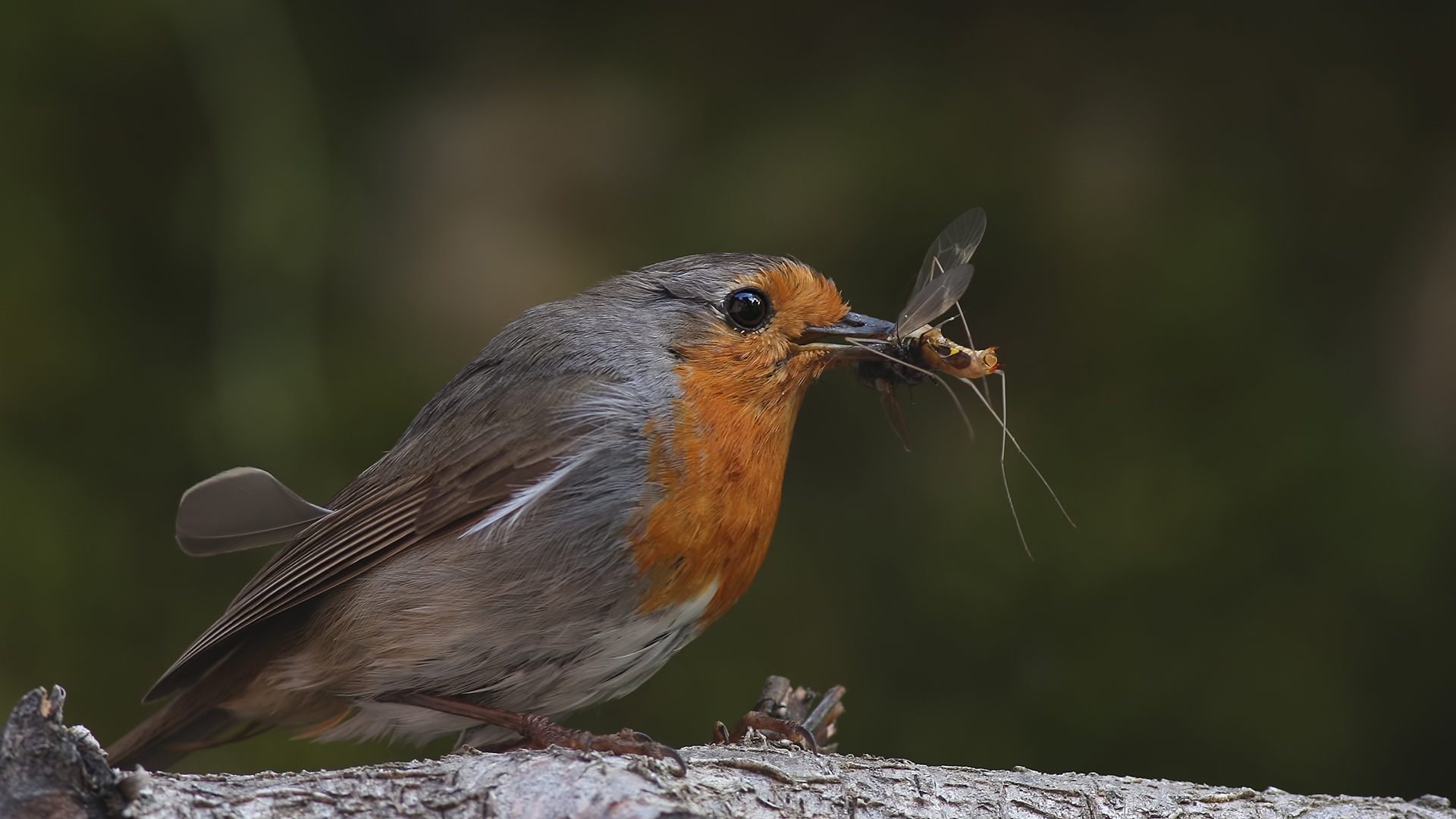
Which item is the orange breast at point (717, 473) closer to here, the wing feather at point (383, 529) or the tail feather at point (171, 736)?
the wing feather at point (383, 529)

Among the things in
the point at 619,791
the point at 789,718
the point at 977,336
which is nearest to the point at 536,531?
the point at 619,791

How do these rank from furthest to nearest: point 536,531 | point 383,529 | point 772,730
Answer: point 772,730
point 383,529
point 536,531

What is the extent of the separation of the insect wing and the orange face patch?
22cm

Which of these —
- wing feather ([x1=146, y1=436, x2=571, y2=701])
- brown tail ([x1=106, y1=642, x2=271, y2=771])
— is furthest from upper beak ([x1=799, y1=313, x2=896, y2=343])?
brown tail ([x1=106, y1=642, x2=271, y2=771])

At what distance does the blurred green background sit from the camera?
3.79 m

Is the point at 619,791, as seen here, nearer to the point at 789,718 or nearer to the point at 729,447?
the point at 729,447

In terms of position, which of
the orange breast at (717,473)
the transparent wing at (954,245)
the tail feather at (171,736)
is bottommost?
the tail feather at (171,736)

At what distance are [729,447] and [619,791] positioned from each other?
85cm

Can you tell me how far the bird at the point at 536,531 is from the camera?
251 cm

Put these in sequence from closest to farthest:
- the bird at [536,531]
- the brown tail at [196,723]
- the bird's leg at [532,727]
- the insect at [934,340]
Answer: the bird's leg at [532,727]
the bird at [536,531]
the insect at [934,340]
the brown tail at [196,723]

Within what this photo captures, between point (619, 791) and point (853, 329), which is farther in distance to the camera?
point (853, 329)

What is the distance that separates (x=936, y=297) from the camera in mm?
2736

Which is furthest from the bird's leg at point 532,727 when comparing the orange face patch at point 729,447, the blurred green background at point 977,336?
the blurred green background at point 977,336

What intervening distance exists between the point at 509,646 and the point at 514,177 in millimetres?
2808
